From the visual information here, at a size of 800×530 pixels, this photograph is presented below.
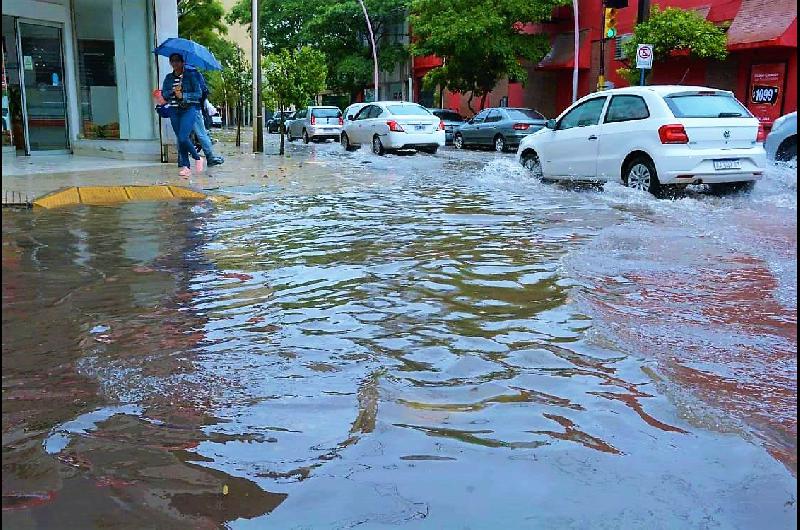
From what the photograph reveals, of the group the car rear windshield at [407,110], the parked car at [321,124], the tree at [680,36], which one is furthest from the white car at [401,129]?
the parked car at [321,124]

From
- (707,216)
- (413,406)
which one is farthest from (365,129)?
(413,406)

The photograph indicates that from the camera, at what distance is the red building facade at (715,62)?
1997 centimetres

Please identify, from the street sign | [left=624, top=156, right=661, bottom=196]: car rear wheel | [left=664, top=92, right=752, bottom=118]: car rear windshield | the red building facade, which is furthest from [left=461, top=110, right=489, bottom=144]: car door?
[left=664, top=92, right=752, bottom=118]: car rear windshield

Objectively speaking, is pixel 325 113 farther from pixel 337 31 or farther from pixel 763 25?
pixel 337 31

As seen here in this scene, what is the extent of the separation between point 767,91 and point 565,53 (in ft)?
38.5

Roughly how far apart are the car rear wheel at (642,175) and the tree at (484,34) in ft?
69.1

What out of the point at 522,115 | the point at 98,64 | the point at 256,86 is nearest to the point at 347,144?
the point at 256,86

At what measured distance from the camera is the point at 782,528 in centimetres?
252

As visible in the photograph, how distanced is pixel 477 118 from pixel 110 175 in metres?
15.7

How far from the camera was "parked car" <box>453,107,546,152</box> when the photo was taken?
23609 mm

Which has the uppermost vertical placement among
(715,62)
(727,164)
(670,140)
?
(715,62)

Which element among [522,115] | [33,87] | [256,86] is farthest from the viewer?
[522,115]

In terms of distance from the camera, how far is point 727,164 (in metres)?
9.98

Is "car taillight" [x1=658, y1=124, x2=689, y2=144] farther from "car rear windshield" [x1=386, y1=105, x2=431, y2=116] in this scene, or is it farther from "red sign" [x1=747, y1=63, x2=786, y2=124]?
"red sign" [x1=747, y1=63, x2=786, y2=124]
